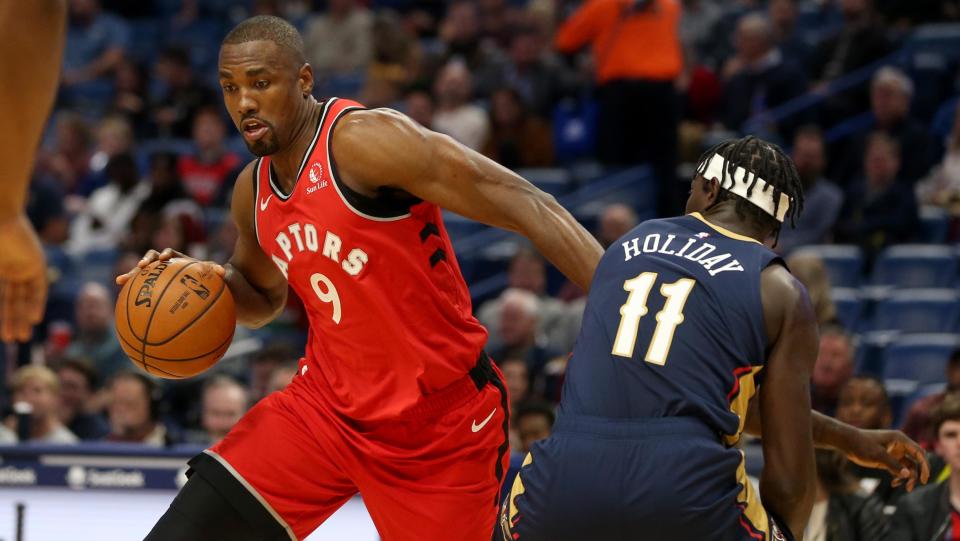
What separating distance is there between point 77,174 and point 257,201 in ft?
26.1

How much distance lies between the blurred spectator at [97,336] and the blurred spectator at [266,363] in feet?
3.92

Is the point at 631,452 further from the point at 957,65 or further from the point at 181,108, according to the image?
the point at 181,108

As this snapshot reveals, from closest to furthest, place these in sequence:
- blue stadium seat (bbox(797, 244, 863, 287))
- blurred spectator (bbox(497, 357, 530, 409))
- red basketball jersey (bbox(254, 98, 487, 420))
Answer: red basketball jersey (bbox(254, 98, 487, 420)) < blurred spectator (bbox(497, 357, 530, 409)) < blue stadium seat (bbox(797, 244, 863, 287))

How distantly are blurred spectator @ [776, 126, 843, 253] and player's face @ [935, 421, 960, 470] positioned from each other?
3.99 meters

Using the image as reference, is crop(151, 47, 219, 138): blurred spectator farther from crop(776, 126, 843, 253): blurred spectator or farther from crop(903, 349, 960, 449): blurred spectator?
crop(903, 349, 960, 449): blurred spectator

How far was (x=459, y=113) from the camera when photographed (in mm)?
10477

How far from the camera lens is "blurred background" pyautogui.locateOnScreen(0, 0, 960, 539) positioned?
7.74 m

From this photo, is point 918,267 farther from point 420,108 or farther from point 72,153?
point 72,153

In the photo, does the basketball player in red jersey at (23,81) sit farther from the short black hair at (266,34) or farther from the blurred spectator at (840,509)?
the blurred spectator at (840,509)

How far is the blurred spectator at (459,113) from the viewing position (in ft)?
34.1

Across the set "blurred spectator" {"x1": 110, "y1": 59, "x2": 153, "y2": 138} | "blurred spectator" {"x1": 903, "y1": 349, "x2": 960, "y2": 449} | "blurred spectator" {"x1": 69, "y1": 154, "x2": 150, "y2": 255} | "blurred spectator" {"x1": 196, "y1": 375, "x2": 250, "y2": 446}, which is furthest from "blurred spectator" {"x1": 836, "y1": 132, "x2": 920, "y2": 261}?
"blurred spectator" {"x1": 110, "y1": 59, "x2": 153, "y2": 138}

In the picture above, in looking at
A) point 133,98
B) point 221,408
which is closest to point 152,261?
point 221,408

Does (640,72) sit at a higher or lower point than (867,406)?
higher

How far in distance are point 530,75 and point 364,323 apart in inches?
275
